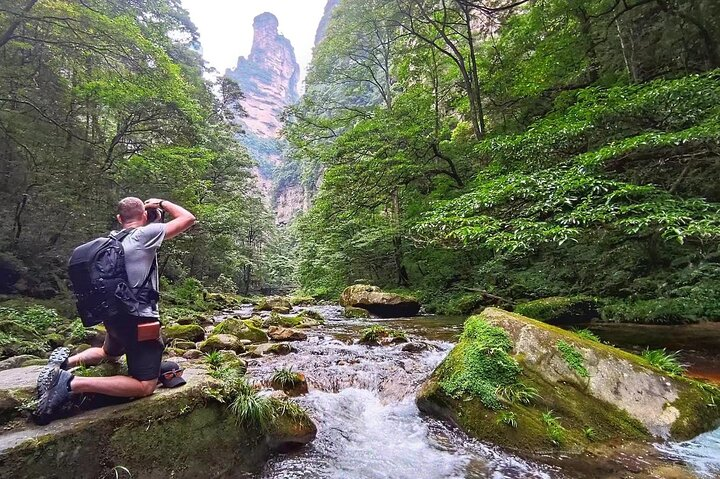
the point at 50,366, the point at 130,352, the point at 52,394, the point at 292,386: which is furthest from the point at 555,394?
the point at 50,366

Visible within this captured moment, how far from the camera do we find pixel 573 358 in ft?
14.5

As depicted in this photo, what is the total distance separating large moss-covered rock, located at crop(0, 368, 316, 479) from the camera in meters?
2.46

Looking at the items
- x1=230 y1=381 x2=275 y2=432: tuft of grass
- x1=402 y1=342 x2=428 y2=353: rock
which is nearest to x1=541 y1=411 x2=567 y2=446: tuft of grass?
x1=230 y1=381 x2=275 y2=432: tuft of grass

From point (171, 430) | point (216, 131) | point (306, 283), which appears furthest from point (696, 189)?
point (216, 131)

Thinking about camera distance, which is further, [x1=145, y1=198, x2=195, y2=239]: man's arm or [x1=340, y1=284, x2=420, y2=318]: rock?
[x1=340, y1=284, x2=420, y2=318]: rock

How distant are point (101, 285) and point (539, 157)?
7.64 meters

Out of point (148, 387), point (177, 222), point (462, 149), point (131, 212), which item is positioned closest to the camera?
point (148, 387)

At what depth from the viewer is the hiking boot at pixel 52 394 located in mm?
2617

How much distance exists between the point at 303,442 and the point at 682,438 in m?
3.81

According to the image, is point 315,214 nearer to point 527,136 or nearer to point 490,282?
point 490,282

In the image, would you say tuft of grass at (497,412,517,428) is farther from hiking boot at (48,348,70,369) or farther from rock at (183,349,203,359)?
rock at (183,349,203,359)

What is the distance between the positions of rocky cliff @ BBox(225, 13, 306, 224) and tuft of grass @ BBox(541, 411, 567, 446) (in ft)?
343

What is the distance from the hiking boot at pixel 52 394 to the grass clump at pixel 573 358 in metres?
4.86

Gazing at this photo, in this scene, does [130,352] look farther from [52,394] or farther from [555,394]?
[555,394]
